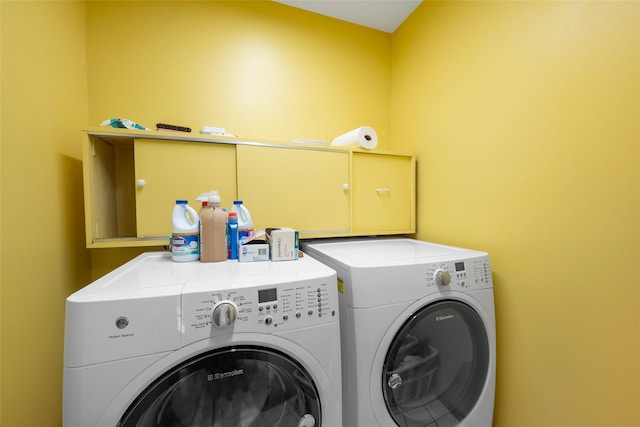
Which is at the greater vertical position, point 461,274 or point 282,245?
point 282,245

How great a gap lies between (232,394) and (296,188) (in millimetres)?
883

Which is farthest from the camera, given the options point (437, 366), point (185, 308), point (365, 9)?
point (365, 9)

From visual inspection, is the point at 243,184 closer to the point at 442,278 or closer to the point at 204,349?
the point at 204,349

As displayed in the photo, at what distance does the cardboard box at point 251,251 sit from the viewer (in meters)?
0.96

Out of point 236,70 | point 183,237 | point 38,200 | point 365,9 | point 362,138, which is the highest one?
point 365,9

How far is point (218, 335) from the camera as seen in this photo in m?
0.64

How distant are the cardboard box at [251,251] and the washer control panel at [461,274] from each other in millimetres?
617

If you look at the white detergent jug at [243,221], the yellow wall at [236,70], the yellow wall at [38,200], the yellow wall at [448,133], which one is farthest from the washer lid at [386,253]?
the yellow wall at [38,200]

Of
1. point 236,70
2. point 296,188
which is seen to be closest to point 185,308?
point 296,188

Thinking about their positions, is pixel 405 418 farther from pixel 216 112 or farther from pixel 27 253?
pixel 216 112

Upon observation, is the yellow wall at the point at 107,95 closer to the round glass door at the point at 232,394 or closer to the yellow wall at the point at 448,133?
the yellow wall at the point at 448,133

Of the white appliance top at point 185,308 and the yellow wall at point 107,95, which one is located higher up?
the yellow wall at point 107,95

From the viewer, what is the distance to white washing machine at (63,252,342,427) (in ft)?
1.83

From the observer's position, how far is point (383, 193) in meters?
1.51
